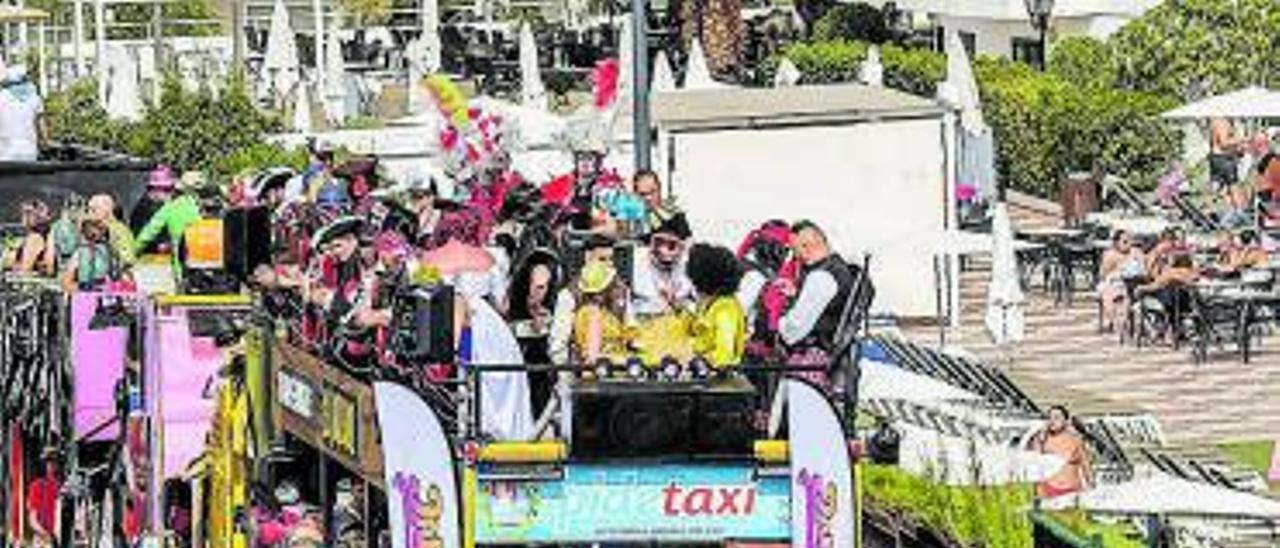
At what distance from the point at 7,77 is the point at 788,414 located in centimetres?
1990

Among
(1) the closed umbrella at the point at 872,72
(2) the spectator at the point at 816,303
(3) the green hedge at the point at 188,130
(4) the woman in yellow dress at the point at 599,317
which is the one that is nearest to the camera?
(4) the woman in yellow dress at the point at 599,317

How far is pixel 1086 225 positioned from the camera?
40906 millimetres

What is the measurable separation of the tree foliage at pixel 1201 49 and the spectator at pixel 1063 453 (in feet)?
75.0

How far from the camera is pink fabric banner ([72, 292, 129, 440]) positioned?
26.9 m

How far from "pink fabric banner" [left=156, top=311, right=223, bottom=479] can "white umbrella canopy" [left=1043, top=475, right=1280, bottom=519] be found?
16.4 feet

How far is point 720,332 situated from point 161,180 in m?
10.1

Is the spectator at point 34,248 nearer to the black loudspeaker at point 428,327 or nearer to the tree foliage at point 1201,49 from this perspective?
the black loudspeaker at point 428,327

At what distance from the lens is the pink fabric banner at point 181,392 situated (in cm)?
2539

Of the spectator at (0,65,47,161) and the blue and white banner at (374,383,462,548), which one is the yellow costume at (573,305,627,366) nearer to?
the blue and white banner at (374,383,462,548)

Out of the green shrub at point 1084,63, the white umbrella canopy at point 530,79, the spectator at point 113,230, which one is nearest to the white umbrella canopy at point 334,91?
the white umbrella canopy at point 530,79

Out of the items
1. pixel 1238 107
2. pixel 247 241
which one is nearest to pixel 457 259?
pixel 247 241

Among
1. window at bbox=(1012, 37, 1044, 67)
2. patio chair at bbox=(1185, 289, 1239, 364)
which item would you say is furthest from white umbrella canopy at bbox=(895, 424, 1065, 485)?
window at bbox=(1012, 37, 1044, 67)

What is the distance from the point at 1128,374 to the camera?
32.0m

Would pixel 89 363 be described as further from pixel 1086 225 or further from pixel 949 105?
pixel 1086 225
